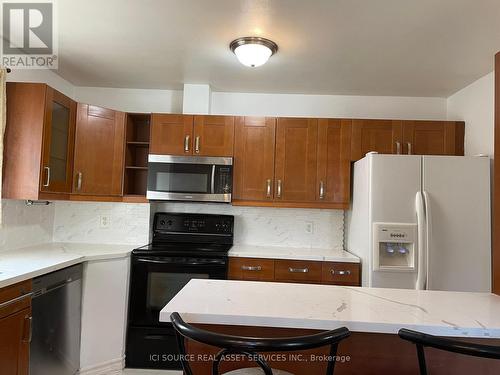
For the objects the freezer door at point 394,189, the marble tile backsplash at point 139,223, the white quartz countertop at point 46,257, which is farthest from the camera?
the marble tile backsplash at point 139,223

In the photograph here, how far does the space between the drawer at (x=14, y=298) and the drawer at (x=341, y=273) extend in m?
2.07

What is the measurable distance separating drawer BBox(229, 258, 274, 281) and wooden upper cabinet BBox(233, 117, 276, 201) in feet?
1.87

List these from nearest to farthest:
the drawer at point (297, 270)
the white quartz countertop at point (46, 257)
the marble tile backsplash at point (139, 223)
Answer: the white quartz countertop at point (46, 257) → the drawer at point (297, 270) → the marble tile backsplash at point (139, 223)

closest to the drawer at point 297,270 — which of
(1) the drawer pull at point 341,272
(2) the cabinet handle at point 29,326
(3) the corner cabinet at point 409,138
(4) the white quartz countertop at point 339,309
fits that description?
(1) the drawer pull at point 341,272

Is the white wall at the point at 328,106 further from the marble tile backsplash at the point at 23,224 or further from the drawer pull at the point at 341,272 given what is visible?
the marble tile backsplash at the point at 23,224

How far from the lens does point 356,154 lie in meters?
2.97

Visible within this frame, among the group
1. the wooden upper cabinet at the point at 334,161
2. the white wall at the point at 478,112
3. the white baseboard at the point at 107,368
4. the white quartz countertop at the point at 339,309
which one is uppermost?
the white wall at the point at 478,112

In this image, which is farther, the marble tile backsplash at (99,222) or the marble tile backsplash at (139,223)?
the marble tile backsplash at (99,222)

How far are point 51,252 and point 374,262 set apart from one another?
2.42m

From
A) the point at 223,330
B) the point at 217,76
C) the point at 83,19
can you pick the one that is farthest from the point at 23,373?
the point at 217,76

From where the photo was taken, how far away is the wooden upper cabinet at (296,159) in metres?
2.98

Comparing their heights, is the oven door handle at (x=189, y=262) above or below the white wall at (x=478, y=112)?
below

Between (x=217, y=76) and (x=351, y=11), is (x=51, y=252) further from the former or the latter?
(x=351, y=11)

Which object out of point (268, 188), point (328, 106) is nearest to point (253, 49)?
point (268, 188)
